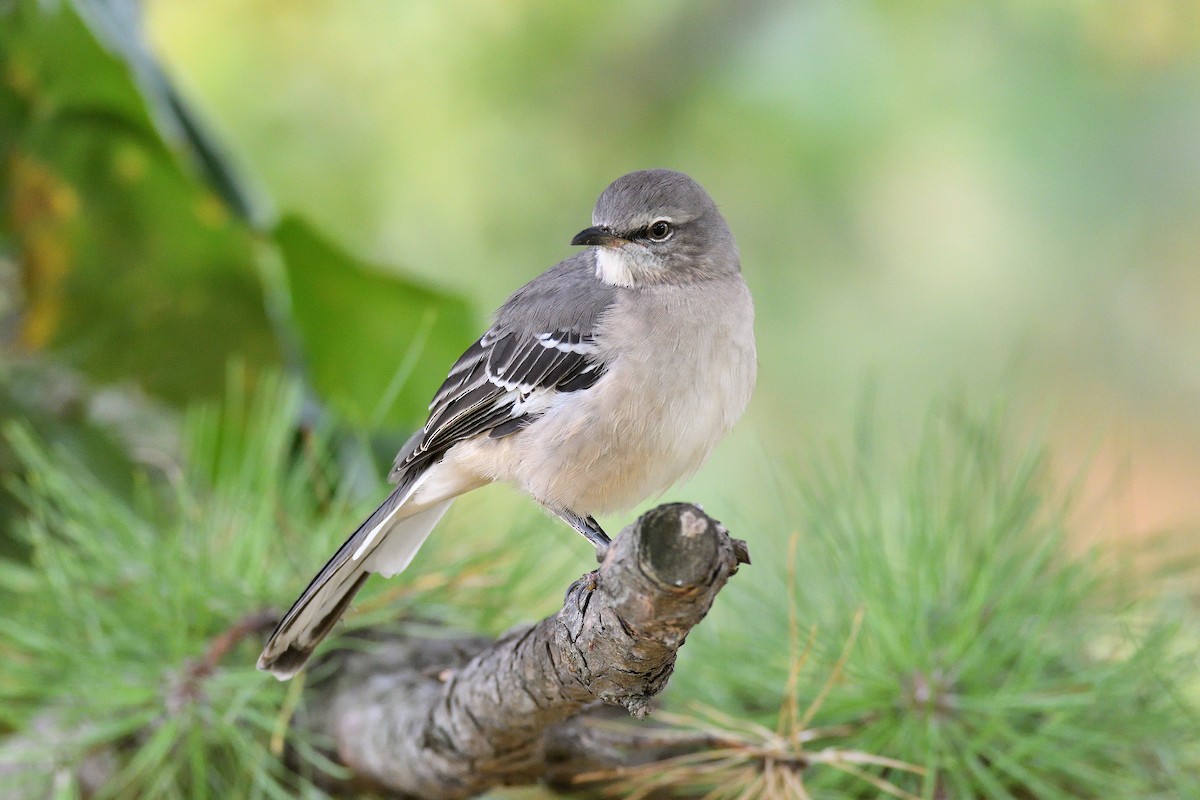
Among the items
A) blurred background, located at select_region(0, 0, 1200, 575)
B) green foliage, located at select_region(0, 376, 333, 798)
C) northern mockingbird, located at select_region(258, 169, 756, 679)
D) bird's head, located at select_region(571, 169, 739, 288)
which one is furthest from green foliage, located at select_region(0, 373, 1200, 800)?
blurred background, located at select_region(0, 0, 1200, 575)

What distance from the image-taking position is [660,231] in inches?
112

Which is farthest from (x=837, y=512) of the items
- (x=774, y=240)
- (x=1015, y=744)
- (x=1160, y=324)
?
(x=1160, y=324)

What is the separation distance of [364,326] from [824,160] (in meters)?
1.87

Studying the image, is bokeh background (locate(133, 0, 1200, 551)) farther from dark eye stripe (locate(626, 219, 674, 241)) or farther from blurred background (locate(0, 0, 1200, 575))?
dark eye stripe (locate(626, 219, 674, 241))

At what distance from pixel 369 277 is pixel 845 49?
204 cm

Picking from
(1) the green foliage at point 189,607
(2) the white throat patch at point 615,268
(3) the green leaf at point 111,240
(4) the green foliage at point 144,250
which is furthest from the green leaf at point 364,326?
(2) the white throat patch at point 615,268

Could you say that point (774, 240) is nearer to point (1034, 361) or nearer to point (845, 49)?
point (845, 49)

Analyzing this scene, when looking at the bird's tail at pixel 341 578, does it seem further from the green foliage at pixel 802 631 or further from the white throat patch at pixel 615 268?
the white throat patch at pixel 615 268

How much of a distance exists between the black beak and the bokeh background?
5.11 ft

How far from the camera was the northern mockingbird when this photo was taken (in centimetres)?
253

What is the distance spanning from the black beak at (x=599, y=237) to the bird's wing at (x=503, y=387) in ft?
A: 0.68

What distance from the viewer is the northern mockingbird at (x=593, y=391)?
2.53 metres

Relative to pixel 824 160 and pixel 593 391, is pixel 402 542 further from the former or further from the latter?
pixel 824 160

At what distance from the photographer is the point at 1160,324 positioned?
439 centimetres
